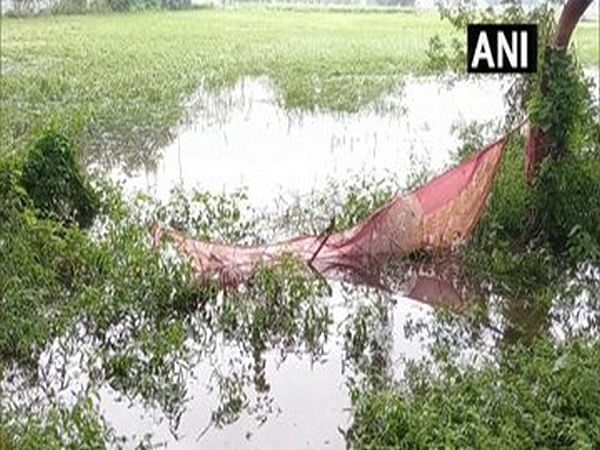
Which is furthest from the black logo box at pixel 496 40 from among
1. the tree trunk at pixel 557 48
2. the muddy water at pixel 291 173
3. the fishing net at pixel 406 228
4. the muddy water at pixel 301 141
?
the muddy water at pixel 291 173

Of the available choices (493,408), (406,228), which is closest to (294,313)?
(406,228)

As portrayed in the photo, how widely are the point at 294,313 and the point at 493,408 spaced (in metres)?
1.50

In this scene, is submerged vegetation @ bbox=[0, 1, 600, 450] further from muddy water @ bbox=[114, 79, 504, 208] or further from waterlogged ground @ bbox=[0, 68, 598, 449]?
muddy water @ bbox=[114, 79, 504, 208]

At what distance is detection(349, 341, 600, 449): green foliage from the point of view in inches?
143

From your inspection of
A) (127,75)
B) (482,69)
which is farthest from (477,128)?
(127,75)

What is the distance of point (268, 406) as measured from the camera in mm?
4215

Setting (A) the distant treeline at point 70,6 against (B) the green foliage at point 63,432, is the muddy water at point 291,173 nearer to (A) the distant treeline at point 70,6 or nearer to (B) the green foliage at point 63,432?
(B) the green foliage at point 63,432

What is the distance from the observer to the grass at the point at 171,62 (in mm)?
10117

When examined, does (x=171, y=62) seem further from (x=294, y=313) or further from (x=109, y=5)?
(x=294, y=313)

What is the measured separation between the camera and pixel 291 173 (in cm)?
866

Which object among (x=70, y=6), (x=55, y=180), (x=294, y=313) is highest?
(x=70, y=6)

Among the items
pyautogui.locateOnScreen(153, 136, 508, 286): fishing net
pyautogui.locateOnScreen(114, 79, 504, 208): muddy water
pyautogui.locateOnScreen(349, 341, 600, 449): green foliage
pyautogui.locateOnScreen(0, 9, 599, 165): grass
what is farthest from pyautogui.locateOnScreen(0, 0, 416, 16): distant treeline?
pyautogui.locateOnScreen(349, 341, 600, 449): green foliage

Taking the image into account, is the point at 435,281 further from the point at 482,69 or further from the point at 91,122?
the point at 91,122

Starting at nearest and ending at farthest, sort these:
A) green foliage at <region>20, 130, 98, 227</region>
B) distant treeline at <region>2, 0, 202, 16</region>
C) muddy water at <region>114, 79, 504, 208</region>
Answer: green foliage at <region>20, 130, 98, 227</region> → muddy water at <region>114, 79, 504, 208</region> → distant treeline at <region>2, 0, 202, 16</region>
